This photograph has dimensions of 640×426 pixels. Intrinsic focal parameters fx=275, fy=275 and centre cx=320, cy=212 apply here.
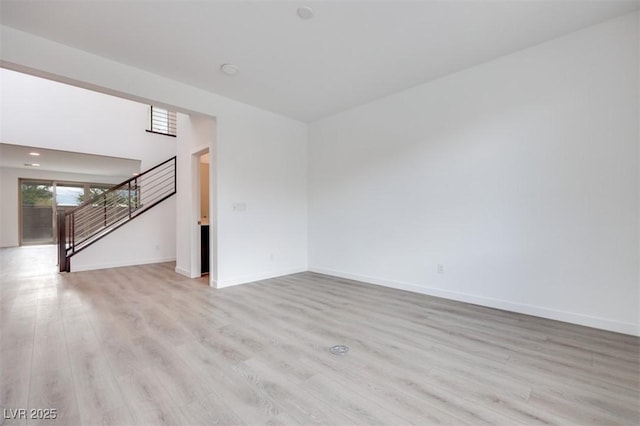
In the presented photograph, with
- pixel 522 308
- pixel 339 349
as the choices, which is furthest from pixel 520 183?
pixel 339 349

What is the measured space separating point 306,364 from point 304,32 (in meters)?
2.93

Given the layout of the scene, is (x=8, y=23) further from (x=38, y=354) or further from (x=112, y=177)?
(x=112, y=177)

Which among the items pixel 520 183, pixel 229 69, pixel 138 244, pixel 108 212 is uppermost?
pixel 229 69

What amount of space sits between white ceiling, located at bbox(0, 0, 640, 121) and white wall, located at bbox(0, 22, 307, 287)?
15 cm

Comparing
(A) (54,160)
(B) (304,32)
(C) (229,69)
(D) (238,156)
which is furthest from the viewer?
(A) (54,160)

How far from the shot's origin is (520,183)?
301 centimetres

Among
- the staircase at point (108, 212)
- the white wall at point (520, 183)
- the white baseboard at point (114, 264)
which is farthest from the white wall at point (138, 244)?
the white wall at point (520, 183)

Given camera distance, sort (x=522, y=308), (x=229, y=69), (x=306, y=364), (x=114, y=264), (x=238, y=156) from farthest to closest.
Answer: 1. (x=114, y=264)
2. (x=238, y=156)
3. (x=229, y=69)
4. (x=522, y=308)
5. (x=306, y=364)

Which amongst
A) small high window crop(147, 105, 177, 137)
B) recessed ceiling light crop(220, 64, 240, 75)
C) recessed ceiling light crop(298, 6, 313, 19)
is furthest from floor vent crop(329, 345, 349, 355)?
small high window crop(147, 105, 177, 137)

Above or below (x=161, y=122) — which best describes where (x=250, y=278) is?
below

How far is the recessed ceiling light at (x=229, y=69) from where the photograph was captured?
3.25m

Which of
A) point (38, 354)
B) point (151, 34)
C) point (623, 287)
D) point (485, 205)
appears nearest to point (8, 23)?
point (151, 34)

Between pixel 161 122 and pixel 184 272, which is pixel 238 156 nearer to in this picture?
pixel 184 272

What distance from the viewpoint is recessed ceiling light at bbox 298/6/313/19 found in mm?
2334
